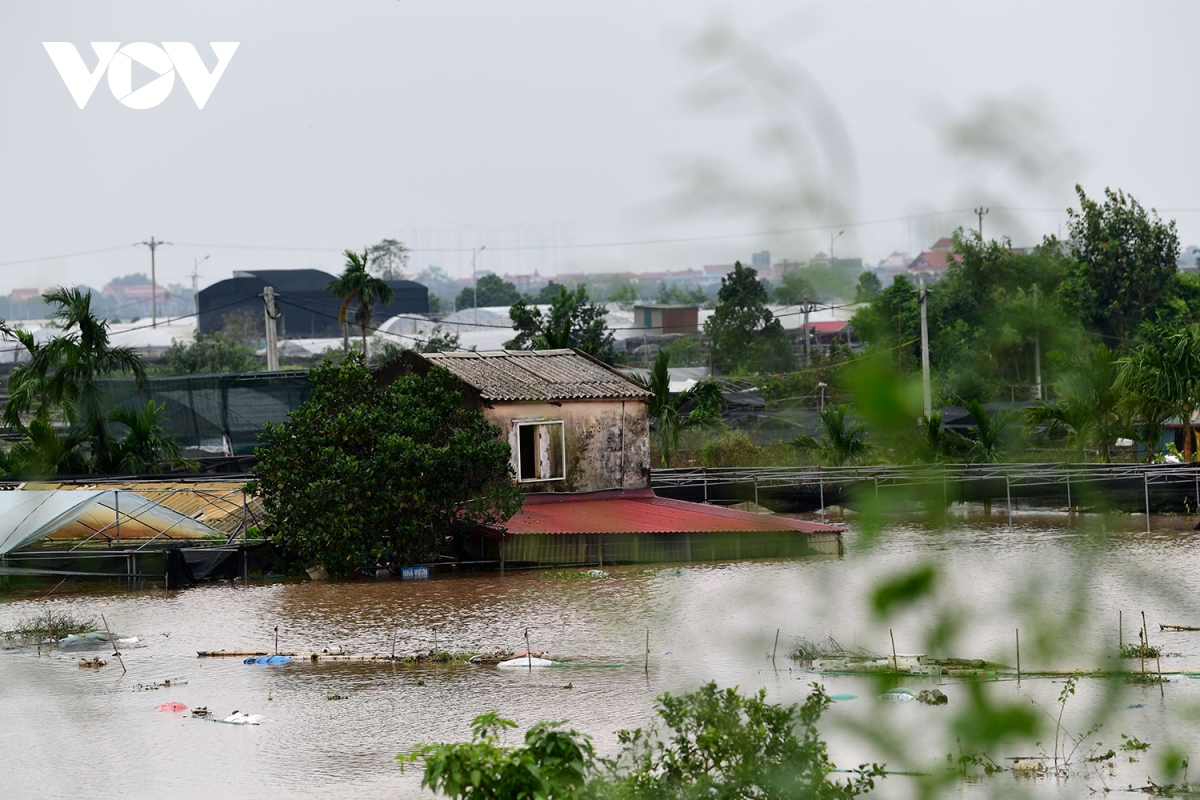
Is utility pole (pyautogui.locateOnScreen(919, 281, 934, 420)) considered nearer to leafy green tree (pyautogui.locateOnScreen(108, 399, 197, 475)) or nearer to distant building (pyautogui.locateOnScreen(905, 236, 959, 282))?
distant building (pyautogui.locateOnScreen(905, 236, 959, 282))

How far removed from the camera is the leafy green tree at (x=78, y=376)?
20.5 metres

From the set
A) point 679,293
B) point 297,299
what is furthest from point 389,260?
point 679,293

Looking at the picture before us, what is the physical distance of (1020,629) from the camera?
5.36 ft

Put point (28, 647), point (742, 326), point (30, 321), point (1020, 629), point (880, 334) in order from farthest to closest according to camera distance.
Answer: point (30, 321)
point (28, 647)
point (742, 326)
point (1020, 629)
point (880, 334)

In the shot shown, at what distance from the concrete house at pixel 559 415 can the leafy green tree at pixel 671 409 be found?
4.49 metres

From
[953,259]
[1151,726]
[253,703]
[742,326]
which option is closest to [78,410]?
[253,703]

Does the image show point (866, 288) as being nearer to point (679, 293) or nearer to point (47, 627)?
point (679, 293)

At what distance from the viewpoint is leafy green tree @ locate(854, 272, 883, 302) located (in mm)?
1515

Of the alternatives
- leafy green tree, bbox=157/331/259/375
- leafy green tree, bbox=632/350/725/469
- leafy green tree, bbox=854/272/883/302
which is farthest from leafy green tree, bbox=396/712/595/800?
leafy green tree, bbox=157/331/259/375

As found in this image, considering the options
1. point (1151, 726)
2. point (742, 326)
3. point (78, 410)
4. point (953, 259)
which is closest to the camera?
point (953, 259)

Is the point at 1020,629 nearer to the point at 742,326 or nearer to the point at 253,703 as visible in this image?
the point at 742,326

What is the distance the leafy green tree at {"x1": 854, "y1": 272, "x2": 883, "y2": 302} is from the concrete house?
19.6 meters

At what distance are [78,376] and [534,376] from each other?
26.3ft

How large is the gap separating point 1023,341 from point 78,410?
79.0 feet
